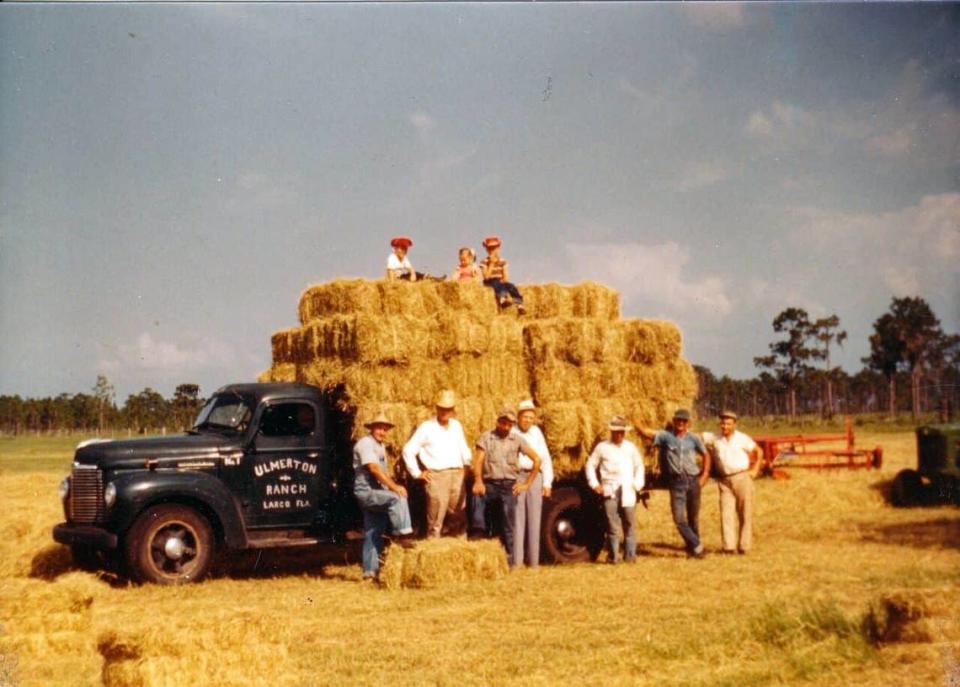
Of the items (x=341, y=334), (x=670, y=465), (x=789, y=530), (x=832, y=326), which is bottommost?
(x=789, y=530)

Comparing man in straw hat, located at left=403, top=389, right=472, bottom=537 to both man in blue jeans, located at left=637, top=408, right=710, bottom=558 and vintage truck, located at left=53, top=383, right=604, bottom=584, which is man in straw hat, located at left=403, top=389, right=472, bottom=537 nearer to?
vintage truck, located at left=53, top=383, right=604, bottom=584

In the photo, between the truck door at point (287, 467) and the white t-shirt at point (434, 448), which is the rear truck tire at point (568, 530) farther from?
the truck door at point (287, 467)

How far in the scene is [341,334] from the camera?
10.7m

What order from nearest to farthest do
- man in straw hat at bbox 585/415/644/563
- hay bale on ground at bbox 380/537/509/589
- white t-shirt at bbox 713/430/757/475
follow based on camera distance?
hay bale on ground at bbox 380/537/509/589, man in straw hat at bbox 585/415/644/563, white t-shirt at bbox 713/430/757/475

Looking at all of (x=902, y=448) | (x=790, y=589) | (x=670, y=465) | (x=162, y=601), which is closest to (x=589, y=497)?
(x=670, y=465)

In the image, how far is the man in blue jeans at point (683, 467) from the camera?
11.5 meters

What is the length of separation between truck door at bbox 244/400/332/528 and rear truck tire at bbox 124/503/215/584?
0.61m

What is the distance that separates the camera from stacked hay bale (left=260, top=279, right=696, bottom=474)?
34.4 feet

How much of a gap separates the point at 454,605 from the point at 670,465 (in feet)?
13.3

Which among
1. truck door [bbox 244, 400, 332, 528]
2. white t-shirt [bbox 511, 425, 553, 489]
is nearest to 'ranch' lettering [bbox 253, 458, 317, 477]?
truck door [bbox 244, 400, 332, 528]

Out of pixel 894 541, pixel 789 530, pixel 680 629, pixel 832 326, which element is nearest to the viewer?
pixel 680 629

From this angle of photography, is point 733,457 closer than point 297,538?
No

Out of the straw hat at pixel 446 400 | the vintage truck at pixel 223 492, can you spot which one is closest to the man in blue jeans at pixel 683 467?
the vintage truck at pixel 223 492

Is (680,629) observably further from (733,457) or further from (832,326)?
(832,326)
